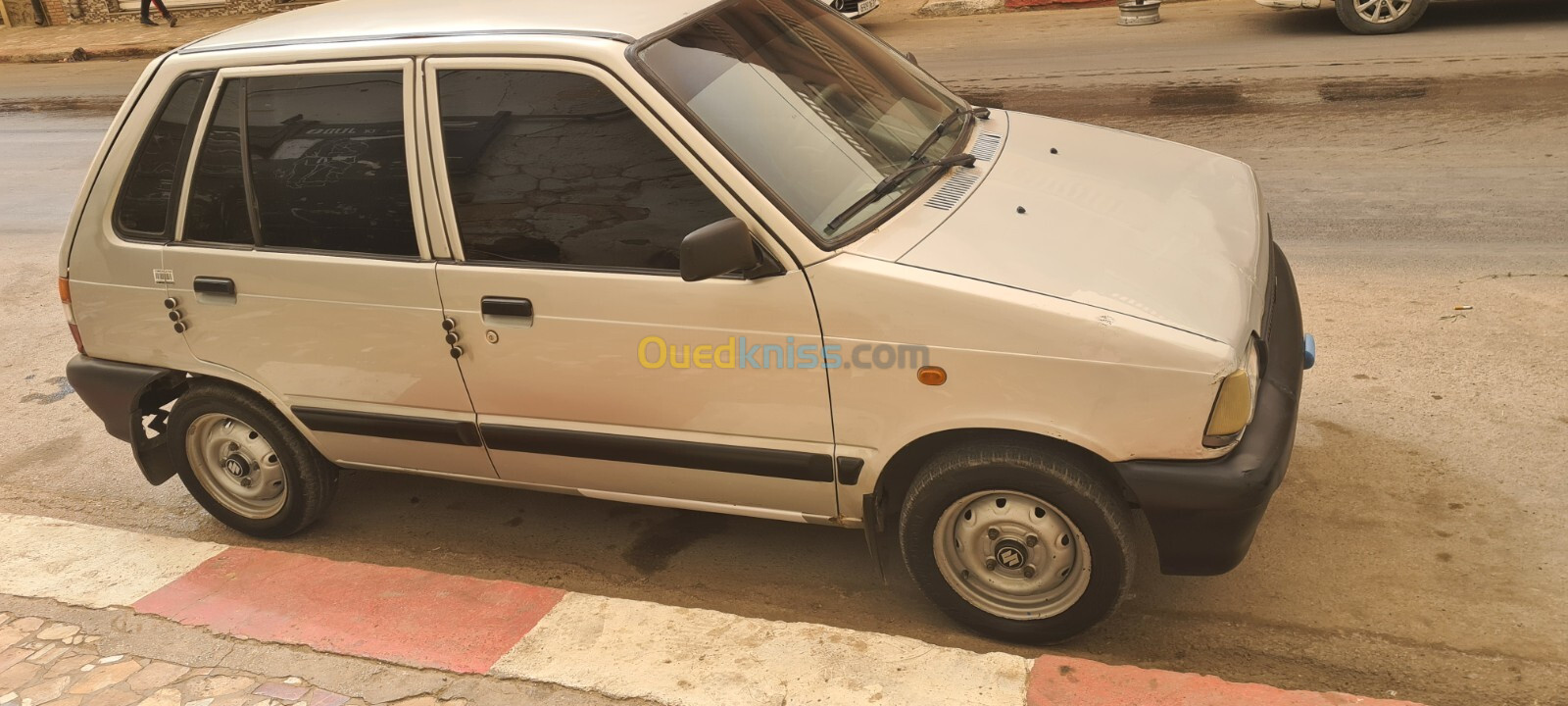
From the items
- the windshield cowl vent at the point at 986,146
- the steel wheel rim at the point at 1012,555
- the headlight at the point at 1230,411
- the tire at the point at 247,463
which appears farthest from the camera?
the tire at the point at 247,463

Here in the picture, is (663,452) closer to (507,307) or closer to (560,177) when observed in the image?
(507,307)

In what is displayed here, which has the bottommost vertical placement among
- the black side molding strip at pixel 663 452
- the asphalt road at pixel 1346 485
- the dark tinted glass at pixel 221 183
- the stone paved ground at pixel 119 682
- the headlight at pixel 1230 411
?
the asphalt road at pixel 1346 485

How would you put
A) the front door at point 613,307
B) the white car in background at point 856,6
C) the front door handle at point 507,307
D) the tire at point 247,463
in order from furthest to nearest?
the white car in background at point 856,6, the tire at point 247,463, the front door handle at point 507,307, the front door at point 613,307

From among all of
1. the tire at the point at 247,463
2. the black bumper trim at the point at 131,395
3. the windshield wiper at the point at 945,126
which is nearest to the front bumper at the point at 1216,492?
the windshield wiper at the point at 945,126

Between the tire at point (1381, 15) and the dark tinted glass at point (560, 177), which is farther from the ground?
the dark tinted glass at point (560, 177)

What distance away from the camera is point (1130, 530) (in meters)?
3.35

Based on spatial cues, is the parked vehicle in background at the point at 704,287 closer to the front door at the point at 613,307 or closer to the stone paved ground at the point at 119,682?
the front door at the point at 613,307

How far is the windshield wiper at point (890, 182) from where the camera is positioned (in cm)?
352

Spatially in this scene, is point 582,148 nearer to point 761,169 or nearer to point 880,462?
point 761,169

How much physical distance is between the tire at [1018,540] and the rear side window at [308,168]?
5.85ft

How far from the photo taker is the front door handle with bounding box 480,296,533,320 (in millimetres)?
3730

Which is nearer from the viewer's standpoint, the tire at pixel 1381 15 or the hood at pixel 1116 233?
the hood at pixel 1116 233

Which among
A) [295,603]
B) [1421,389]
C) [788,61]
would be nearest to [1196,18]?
[1421,389]

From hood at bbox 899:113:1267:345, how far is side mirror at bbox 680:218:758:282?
449 millimetres
